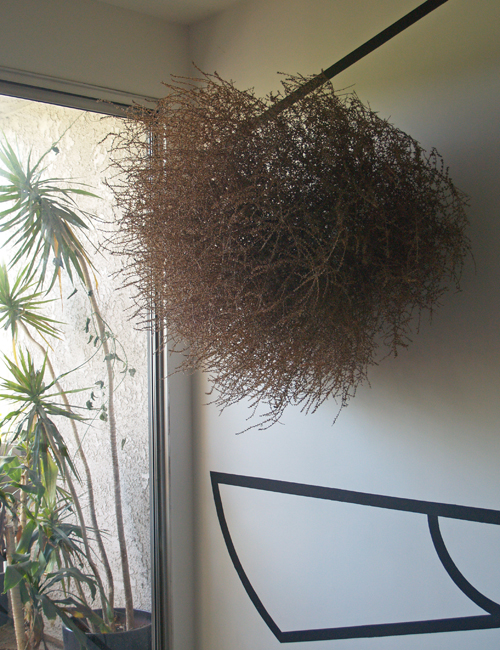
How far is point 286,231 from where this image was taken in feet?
3.34

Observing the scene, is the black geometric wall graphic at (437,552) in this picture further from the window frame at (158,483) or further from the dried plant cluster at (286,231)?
the dried plant cluster at (286,231)

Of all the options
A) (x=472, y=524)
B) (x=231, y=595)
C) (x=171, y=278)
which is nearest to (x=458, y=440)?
(x=472, y=524)

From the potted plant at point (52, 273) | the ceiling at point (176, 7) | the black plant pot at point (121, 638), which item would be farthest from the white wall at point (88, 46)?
the black plant pot at point (121, 638)

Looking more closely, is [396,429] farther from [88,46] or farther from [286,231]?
[88,46]

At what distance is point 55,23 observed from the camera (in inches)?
75.9

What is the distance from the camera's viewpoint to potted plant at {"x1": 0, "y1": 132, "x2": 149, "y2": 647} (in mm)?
1838

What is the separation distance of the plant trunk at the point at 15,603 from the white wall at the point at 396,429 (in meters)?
0.75

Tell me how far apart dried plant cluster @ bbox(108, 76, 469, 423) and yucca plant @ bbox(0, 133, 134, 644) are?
90cm

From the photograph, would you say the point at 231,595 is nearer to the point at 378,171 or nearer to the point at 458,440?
the point at 458,440

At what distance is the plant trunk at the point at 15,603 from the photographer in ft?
5.76

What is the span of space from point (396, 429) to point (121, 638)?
1451 millimetres

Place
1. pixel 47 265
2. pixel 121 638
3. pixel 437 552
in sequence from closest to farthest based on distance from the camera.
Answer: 1. pixel 437 552
2. pixel 47 265
3. pixel 121 638

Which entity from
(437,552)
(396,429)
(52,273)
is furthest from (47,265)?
(437,552)

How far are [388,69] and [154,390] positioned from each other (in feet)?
4.96
